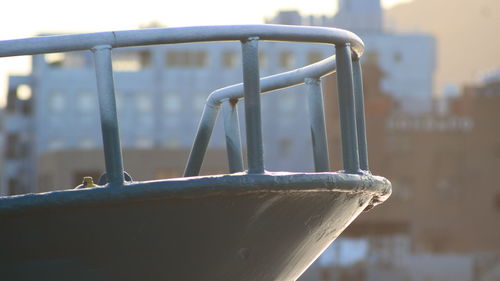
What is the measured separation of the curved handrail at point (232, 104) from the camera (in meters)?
6.38

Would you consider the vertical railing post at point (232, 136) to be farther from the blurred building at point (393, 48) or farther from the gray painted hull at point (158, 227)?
the blurred building at point (393, 48)

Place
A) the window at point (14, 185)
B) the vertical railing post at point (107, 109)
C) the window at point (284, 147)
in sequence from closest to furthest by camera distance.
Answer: the vertical railing post at point (107, 109) → the window at point (284, 147) → the window at point (14, 185)

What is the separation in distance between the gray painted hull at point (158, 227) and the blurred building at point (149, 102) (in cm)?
9011

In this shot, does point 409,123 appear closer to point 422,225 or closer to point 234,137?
point 422,225

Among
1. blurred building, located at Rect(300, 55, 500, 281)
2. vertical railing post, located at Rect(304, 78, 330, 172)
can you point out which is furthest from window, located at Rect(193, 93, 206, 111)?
vertical railing post, located at Rect(304, 78, 330, 172)

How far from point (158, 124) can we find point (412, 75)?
21011 millimetres

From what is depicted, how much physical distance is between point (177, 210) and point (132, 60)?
9621 cm

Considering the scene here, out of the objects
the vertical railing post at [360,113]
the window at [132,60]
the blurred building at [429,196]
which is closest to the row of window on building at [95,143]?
the window at [132,60]

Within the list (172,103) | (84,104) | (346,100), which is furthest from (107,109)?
(172,103)

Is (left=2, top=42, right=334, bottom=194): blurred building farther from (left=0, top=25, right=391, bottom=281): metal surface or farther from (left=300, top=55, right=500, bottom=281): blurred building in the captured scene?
(left=0, top=25, right=391, bottom=281): metal surface

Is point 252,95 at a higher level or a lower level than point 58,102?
higher

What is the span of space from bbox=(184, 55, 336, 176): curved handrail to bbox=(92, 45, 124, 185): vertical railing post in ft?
4.66

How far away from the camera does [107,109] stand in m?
4.98

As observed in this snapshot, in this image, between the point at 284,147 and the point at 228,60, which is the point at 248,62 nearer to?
the point at 228,60
